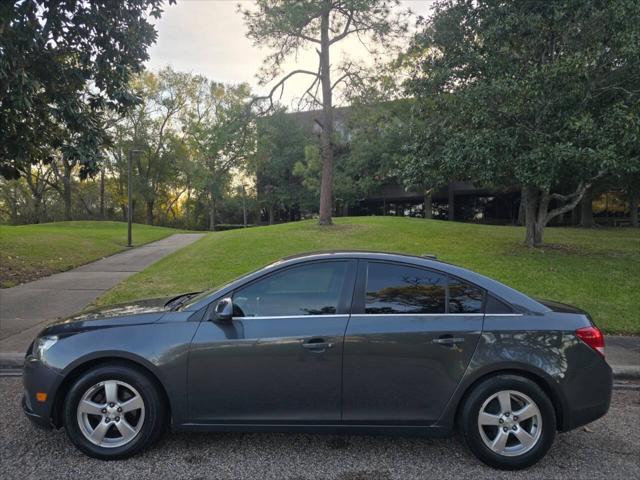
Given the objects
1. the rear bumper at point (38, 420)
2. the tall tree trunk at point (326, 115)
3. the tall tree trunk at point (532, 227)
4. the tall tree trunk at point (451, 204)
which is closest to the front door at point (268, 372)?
the rear bumper at point (38, 420)

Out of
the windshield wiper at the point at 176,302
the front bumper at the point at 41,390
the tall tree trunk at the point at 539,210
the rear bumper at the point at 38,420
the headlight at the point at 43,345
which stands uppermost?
the tall tree trunk at the point at 539,210

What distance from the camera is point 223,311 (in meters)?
3.39

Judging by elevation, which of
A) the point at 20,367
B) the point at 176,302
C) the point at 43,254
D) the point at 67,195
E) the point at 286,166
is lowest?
the point at 20,367

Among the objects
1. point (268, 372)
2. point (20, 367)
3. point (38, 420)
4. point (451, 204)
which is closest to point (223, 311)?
point (268, 372)

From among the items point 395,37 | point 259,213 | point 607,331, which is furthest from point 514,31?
point 259,213

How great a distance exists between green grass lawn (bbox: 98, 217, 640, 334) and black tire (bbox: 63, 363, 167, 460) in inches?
234

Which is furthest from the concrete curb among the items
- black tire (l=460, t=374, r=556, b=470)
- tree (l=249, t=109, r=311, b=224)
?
tree (l=249, t=109, r=311, b=224)

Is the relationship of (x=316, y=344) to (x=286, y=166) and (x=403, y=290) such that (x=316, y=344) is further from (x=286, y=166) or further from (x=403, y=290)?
(x=286, y=166)

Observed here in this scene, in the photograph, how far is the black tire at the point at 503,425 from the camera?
3.29 m

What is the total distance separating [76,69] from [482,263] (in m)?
9.85

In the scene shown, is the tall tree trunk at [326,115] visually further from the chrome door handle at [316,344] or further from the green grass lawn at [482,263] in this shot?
the chrome door handle at [316,344]

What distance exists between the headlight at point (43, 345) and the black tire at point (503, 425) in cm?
312

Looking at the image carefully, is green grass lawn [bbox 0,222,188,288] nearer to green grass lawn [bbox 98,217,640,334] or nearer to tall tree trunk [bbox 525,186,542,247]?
green grass lawn [bbox 98,217,640,334]

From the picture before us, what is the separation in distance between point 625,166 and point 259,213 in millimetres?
45379
